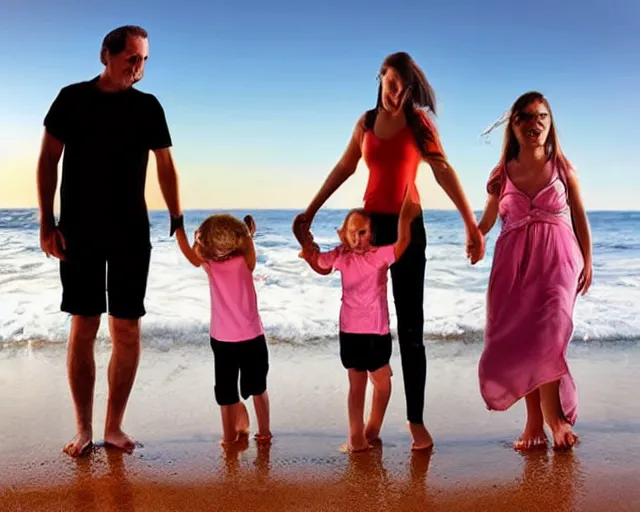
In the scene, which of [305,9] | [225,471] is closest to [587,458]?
[225,471]

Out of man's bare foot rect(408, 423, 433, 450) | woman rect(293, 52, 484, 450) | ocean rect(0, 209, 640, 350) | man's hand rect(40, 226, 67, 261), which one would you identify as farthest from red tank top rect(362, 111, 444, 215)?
ocean rect(0, 209, 640, 350)

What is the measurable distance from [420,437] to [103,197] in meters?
1.42

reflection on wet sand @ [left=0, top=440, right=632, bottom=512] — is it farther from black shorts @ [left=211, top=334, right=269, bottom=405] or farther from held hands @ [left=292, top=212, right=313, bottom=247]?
held hands @ [left=292, top=212, right=313, bottom=247]

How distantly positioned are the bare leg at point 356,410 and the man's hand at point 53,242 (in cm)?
111

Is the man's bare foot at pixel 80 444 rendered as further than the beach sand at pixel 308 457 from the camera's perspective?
Yes

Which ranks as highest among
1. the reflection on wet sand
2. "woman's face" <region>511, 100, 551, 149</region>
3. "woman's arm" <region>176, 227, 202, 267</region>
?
"woman's face" <region>511, 100, 551, 149</region>

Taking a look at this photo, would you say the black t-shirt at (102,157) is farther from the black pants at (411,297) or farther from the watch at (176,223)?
the black pants at (411,297)

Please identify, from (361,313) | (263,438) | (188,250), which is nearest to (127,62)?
(188,250)

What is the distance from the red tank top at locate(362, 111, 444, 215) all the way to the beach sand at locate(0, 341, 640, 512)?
89 centimetres

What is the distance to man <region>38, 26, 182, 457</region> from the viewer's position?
2910mm

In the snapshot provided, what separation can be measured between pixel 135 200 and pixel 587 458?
1822 mm

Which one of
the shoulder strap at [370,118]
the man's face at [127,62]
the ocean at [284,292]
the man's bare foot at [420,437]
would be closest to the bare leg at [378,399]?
the man's bare foot at [420,437]

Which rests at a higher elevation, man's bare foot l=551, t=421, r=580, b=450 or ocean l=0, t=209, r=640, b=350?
ocean l=0, t=209, r=640, b=350

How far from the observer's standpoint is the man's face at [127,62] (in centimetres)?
291
